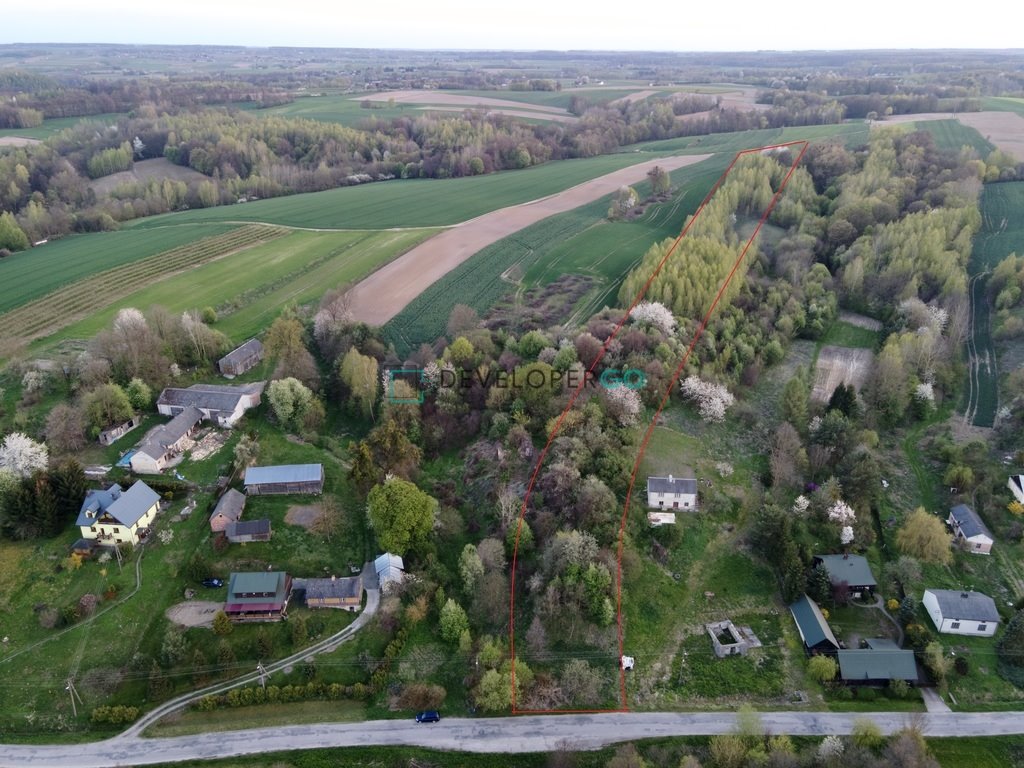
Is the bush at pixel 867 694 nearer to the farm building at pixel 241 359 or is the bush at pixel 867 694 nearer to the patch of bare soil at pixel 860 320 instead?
the patch of bare soil at pixel 860 320

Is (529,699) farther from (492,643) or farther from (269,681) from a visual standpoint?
(269,681)

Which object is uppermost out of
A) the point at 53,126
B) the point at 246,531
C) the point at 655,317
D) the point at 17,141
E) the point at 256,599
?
the point at 53,126

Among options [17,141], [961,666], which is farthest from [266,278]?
[17,141]

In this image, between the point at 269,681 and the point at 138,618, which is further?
the point at 138,618

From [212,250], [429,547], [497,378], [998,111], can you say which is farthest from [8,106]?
[998,111]

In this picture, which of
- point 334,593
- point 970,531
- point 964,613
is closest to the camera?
point 964,613

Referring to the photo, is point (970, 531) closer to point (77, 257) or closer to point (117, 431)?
point (117, 431)

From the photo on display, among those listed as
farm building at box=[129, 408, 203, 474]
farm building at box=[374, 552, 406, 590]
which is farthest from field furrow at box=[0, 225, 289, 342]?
farm building at box=[374, 552, 406, 590]

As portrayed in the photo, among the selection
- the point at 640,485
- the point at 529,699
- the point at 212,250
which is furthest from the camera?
the point at 212,250
